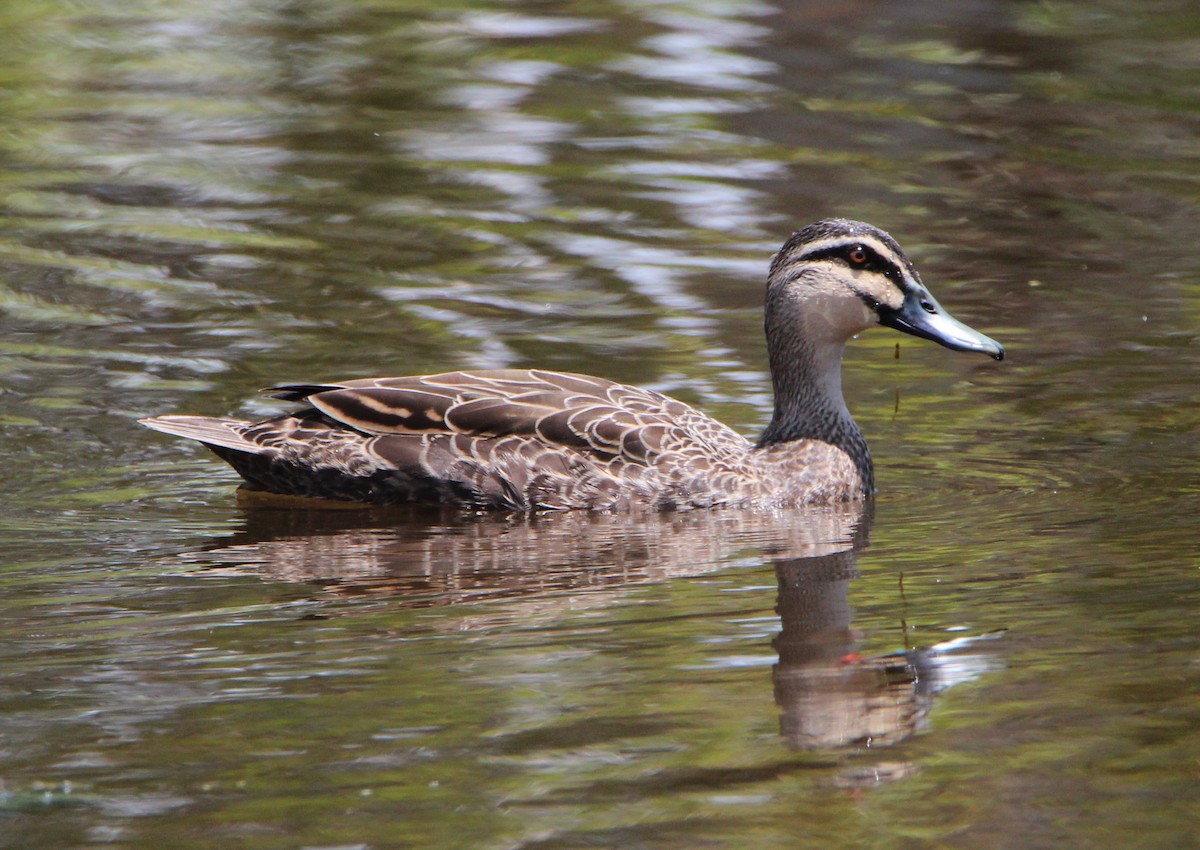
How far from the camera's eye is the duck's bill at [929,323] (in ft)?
31.9

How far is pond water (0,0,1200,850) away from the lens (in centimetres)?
580

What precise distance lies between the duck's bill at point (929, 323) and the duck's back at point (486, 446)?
1.03m

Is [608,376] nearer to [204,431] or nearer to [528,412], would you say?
[528,412]

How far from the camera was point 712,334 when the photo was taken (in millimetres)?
12109

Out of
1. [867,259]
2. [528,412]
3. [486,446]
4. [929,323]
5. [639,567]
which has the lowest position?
[639,567]

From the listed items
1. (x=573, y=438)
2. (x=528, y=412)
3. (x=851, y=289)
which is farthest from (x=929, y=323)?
(x=528, y=412)

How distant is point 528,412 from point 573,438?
0.86 ft

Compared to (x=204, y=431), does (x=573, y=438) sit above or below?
below

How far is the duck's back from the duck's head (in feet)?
2.59

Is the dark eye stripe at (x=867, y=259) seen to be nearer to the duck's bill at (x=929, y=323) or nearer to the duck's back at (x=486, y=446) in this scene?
the duck's bill at (x=929, y=323)

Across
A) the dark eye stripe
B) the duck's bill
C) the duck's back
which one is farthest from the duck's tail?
the duck's bill

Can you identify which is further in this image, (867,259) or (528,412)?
(867,259)

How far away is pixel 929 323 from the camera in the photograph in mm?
9820

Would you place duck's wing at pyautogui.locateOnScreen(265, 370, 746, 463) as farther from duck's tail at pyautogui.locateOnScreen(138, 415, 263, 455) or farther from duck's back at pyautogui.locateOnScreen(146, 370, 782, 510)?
duck's tail at pyautogui.locateOnScreen(138, 415, 263, 455)
